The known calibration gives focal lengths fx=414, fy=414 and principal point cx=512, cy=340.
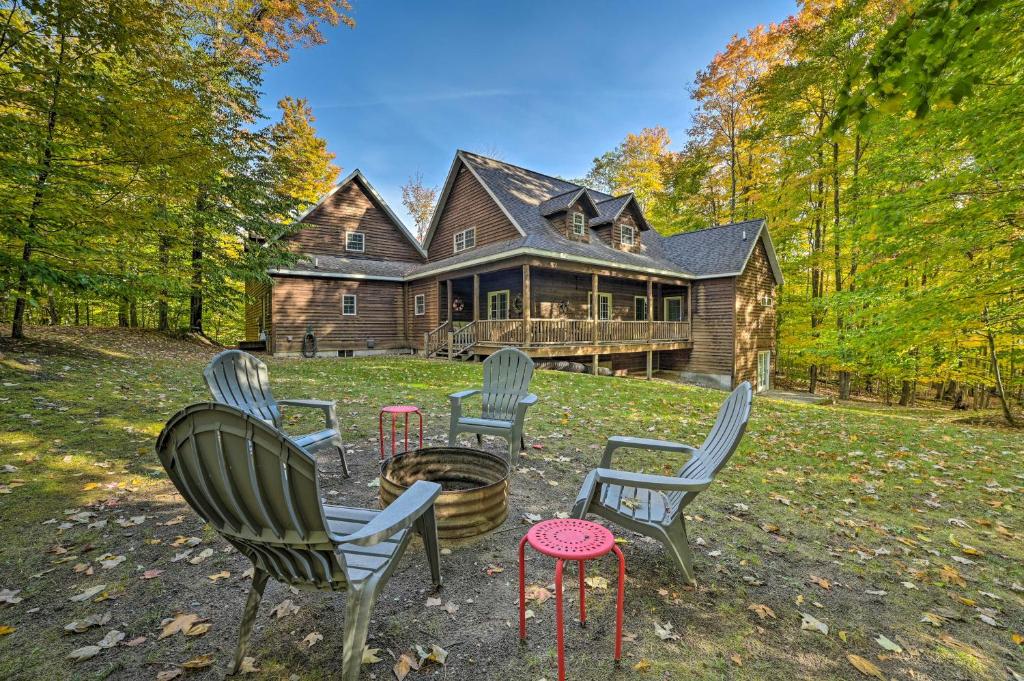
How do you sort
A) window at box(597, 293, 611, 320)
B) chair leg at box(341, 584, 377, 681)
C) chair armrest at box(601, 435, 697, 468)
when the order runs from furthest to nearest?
window at box(597, 293, 611, 320), chair armrest at box(601, 435, 697, 468), chair leg at box(341, 584, 377, 681)

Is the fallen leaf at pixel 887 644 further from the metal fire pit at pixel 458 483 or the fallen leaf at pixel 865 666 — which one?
the metal fire pit at pixel 458 483

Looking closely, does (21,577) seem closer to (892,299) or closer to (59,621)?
(59,621)

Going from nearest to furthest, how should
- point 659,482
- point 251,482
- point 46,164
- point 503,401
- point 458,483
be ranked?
1. point 251,482
2. point 659,482
3. point 458,483
4. point 503,401
5. point 46,164

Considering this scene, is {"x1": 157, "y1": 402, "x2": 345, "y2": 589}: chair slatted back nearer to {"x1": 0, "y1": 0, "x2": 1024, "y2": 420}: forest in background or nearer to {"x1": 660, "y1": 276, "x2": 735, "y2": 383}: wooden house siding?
{"x1": 0, "y1": 0, "x2": 1024, "y2": 420}: forest in background

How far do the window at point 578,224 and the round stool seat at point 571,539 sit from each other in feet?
47.9

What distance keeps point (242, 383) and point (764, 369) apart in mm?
20983

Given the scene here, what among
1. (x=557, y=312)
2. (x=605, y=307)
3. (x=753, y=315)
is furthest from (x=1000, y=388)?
(x=557, y=312)

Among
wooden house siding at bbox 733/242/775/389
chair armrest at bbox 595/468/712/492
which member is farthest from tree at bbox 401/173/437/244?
chair armrest at bbox 595/468/712/492

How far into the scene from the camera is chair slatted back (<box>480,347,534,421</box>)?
193 inches

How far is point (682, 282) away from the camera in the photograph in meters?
18.0

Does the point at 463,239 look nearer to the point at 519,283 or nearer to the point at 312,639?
the point at 519,283

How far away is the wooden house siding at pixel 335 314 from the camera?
645 inches

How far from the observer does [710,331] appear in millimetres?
18016

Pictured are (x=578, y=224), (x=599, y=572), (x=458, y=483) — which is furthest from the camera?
(x=578, y=224)
